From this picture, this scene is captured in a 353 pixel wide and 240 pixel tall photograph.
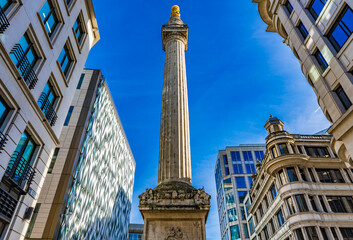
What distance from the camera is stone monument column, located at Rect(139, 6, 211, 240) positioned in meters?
13.3

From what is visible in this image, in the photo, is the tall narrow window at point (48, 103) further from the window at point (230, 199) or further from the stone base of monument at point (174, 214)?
the window at point (230, 199)

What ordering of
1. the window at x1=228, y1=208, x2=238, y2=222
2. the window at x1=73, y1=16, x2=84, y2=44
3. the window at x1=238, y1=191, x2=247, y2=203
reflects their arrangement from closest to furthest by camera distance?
the window at x1=73, y1=16, x2=84, y2=44 → the window at x1=228, y1=208, x2=238, y2=222 → the window at x1=238, y1=191, x2=247, y2=203

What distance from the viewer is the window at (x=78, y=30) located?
20.9m

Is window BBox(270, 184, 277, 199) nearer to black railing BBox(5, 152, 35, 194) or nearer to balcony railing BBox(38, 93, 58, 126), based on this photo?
balcony railing BBox(38, 93, 58, 126)

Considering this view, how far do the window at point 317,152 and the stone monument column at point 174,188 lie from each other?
2534 cm

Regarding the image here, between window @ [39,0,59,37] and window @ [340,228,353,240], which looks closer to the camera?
window @ [39,0,59,37]

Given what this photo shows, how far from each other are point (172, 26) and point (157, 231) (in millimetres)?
20690

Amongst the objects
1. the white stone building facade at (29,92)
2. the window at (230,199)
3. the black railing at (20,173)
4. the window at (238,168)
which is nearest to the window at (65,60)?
the white stone building facade at (29,92)

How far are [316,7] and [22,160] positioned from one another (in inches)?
838

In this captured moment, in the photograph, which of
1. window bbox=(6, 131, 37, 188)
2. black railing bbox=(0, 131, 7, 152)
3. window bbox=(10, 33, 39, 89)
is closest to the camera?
black railing bbox=(0, 131, 7, 152)

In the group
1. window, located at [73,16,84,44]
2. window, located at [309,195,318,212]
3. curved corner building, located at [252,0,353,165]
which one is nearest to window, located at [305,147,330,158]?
window, located at [309,195,318,212]

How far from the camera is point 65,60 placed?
19.4 metres

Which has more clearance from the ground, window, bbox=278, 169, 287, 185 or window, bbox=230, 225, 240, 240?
window, bbox=230, 225, 240, 240

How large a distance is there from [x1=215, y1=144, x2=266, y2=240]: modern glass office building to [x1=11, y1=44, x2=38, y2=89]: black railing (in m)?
66.1
